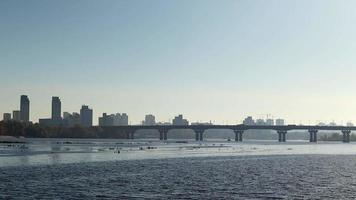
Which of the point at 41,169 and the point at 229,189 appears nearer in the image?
the point at 229,189

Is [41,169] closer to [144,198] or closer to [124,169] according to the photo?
[124,169]

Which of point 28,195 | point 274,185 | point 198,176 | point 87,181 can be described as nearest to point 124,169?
point 198,176

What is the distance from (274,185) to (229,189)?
6.38m

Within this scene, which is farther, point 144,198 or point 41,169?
point 41,169

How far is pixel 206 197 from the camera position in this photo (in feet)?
144

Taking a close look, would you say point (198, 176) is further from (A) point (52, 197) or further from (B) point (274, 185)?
(A) point (52, 197)

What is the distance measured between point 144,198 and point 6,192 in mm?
11336

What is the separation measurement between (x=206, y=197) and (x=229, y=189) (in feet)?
21.9

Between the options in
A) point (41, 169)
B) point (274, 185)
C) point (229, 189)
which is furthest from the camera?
point (41, 169)

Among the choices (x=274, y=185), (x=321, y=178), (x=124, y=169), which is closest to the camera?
(x=274, y=185)

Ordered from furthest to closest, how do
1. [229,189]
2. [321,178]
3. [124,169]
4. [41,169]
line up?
1. [124,169]
2. [41,169]
3. [321,178]
4. [229,189]

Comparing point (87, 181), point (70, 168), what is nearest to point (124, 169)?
point (70, 168)

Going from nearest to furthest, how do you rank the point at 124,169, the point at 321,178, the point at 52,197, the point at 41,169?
the point at 52,197 < the point at 321,178 < the point at 41,169 < the point at 124,169

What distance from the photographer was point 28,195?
43125 millimetres
